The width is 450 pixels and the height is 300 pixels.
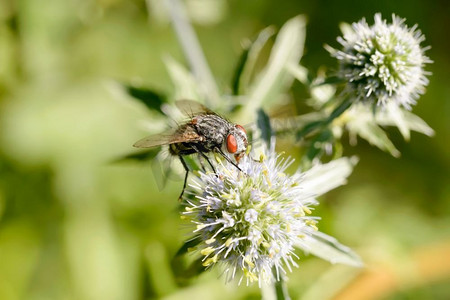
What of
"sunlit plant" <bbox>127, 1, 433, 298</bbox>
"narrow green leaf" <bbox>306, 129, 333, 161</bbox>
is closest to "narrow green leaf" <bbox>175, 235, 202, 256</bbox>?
"sunlit plant" <bbox>127, 1, 433, 298</bbox>

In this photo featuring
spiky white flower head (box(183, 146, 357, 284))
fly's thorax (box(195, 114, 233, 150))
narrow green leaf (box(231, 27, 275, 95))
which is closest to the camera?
spiky white flower head (box(183, 146, 357, 284))

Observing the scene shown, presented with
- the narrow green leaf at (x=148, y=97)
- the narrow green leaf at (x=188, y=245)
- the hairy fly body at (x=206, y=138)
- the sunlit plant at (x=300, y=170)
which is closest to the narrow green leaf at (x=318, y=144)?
the sunlit plant at (x=300, y=170)

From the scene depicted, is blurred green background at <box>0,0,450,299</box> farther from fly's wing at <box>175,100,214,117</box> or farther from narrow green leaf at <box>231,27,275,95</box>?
fly's wing at <box>175,100,214,117</box>

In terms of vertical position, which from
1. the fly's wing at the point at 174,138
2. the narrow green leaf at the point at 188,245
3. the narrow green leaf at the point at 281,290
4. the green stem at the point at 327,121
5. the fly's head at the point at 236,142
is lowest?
the narrow green leaf at the point at 281,290

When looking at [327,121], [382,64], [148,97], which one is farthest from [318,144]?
[148,97]

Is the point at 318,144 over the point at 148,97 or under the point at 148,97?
under

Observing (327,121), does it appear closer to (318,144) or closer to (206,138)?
(318,144)

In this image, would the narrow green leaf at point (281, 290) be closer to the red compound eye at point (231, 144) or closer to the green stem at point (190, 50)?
the red compound eye at point (231, 144)
